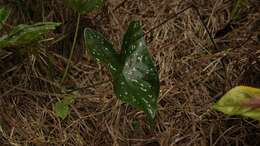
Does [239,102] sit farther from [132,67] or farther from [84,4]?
[84,4]

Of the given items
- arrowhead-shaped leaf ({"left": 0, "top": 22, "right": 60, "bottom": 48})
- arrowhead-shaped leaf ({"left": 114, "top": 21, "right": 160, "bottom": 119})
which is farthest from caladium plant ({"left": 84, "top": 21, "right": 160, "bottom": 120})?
arrowhead-shaped leaf ({"left": 0, "top": 22, "right": 60, "bottom": 48})

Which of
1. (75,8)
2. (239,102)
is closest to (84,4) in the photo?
(75,8)

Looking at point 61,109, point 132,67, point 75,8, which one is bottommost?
point 61,109

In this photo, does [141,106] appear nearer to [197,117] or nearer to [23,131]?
→ [197,117]

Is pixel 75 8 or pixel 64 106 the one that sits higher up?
pixel 75 8

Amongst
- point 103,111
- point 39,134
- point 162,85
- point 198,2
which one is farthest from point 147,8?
point 39,134

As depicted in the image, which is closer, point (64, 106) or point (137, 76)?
point (137, 76)
